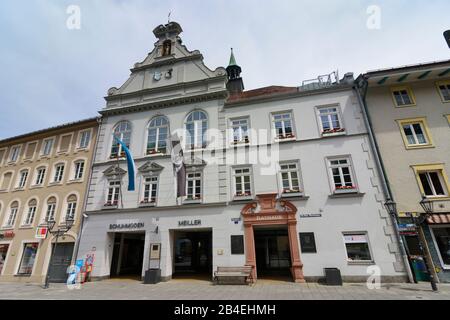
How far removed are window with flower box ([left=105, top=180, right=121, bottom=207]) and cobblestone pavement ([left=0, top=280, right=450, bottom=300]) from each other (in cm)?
531

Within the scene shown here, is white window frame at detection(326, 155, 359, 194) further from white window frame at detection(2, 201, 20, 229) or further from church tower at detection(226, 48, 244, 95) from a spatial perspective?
white window frame at detection(2, 201, 20, 229)

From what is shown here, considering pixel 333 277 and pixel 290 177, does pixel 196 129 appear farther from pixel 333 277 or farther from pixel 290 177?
pixel 333 277

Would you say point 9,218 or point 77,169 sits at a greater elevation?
point 77,169

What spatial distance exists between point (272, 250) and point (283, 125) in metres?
8.94

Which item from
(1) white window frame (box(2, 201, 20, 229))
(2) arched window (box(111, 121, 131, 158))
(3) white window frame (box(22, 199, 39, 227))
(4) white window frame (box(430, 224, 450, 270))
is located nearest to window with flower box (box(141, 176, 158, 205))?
(2) arched window (box(111, 121, 131, 158))

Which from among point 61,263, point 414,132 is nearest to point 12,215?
point 61,263

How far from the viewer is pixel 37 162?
1991cm

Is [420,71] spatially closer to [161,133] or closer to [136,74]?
[161,133]

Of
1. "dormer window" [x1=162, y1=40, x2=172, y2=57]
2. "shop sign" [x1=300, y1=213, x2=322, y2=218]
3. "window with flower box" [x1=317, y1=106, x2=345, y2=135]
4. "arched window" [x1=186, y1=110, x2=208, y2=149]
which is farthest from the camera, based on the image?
"dormer window" [x1=162, y1=40, x2=172, y2=57]

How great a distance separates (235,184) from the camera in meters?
14.6

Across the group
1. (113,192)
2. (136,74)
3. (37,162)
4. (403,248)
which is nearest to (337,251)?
(403,248)

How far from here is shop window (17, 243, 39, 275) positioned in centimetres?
1651

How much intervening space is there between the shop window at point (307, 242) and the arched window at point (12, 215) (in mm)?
22481

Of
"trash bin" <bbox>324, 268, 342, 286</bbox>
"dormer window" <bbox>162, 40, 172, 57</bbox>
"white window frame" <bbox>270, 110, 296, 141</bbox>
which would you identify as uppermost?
"dormer window" <bbox>162, 40, 172, 57</bbox>
